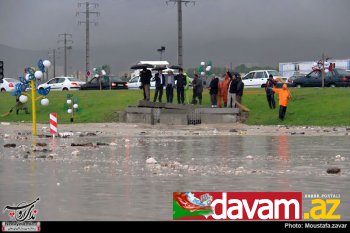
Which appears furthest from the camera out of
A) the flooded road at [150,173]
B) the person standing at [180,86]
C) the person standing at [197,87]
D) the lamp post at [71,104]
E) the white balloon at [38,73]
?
the person standing at [197,87]

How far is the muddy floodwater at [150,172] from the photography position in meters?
14.6

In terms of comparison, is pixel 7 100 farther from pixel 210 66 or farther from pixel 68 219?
pixel 68 219

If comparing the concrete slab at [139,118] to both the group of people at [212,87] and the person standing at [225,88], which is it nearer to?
the group of people at [212,87]

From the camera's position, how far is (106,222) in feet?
41.3

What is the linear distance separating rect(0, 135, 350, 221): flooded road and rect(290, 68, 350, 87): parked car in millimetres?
32733

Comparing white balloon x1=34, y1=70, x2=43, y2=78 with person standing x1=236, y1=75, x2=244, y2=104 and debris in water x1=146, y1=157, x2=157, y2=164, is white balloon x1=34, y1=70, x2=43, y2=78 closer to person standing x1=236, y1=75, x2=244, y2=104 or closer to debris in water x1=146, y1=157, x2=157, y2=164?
person standing x1=236, y1=75, x2=244, y2=104

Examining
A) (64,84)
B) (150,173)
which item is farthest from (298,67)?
(150,173)

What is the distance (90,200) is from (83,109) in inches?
1409

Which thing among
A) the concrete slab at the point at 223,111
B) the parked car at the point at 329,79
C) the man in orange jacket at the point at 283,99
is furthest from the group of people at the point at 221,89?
the parked car at the point at 329,79

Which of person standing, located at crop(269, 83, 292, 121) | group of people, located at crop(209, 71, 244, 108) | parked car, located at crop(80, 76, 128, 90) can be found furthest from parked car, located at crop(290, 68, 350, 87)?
person standing, located at crop(269, 83, 292, 121)

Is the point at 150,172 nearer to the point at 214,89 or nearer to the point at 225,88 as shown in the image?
the point at 214,89

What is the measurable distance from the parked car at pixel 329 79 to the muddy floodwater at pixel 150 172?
31.6m

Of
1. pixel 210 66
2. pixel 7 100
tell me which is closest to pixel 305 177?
pixel 210 66

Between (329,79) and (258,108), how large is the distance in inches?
763
